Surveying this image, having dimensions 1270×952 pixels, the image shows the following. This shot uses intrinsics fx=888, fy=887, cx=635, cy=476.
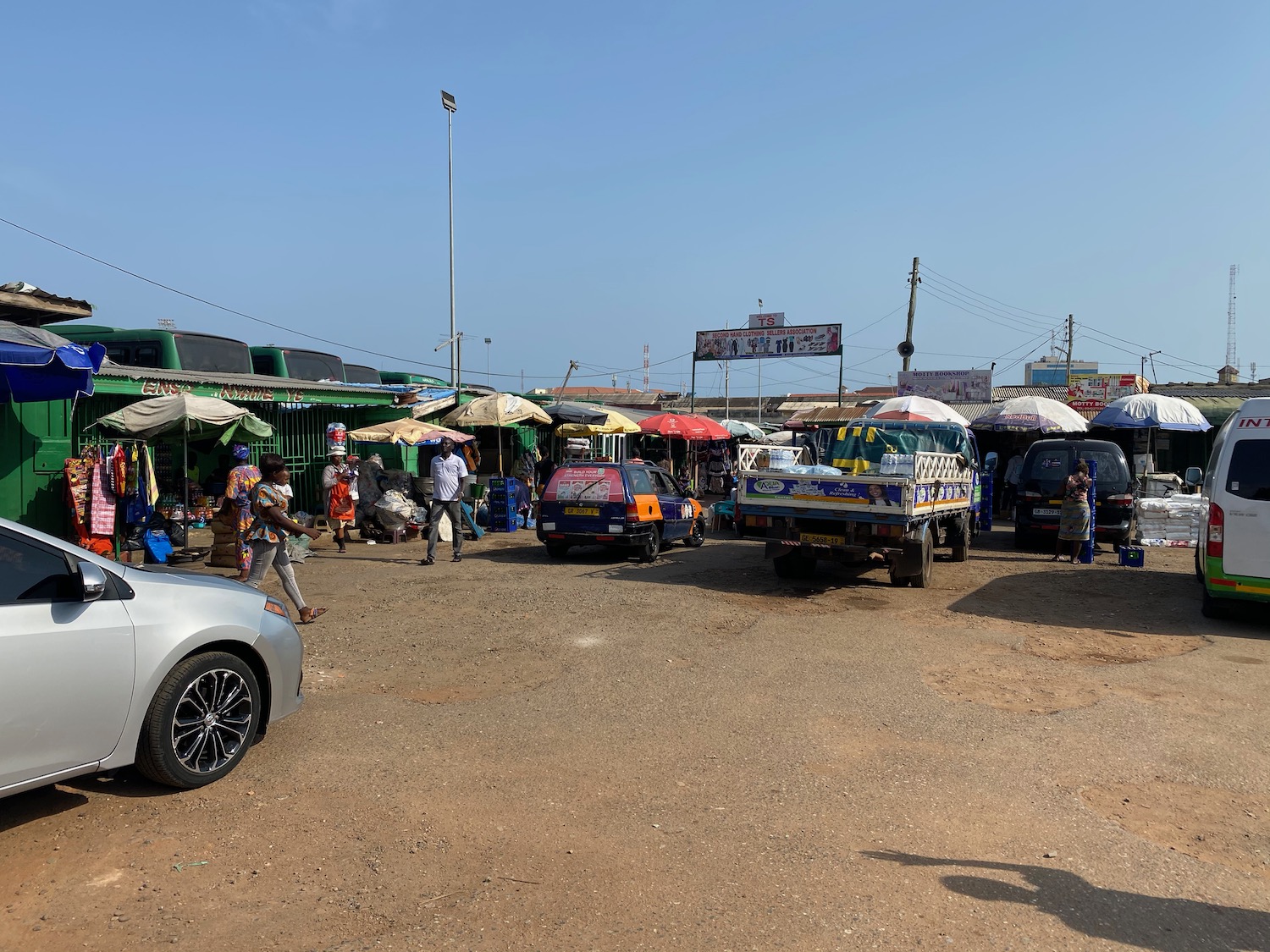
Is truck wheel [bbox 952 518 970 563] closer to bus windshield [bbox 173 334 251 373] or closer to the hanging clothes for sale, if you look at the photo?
the hanging clothes for sale

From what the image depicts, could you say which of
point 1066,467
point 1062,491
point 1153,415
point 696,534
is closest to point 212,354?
point 696,534

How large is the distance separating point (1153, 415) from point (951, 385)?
15.0 m

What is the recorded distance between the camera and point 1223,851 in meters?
4.14

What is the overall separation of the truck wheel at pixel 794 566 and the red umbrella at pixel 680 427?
34.4 ft

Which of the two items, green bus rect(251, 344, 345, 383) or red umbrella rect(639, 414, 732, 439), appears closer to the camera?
green bus rect(251, 344, 345, 383)

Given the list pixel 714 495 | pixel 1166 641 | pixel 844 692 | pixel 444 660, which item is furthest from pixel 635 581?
pixel 714 495

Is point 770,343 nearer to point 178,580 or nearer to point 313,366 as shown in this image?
point 313,366

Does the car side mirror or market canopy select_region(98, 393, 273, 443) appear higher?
market canopy select_region(98, 393, 273, 443)

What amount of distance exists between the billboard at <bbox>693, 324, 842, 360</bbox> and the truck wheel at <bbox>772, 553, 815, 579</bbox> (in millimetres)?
22213

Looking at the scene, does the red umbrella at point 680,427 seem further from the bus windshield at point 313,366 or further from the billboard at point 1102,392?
the billboard at point 1102,392

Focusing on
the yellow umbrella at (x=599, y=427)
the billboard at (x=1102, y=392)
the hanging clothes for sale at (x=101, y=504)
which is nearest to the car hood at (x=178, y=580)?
the hanging clothes for sale at (x=101, y=504)

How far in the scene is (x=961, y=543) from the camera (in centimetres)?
1427

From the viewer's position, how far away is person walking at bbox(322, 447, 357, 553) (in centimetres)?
1487

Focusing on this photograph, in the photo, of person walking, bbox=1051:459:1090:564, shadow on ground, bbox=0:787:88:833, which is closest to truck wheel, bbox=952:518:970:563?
person walking, bbox=1051:459:1090:564
